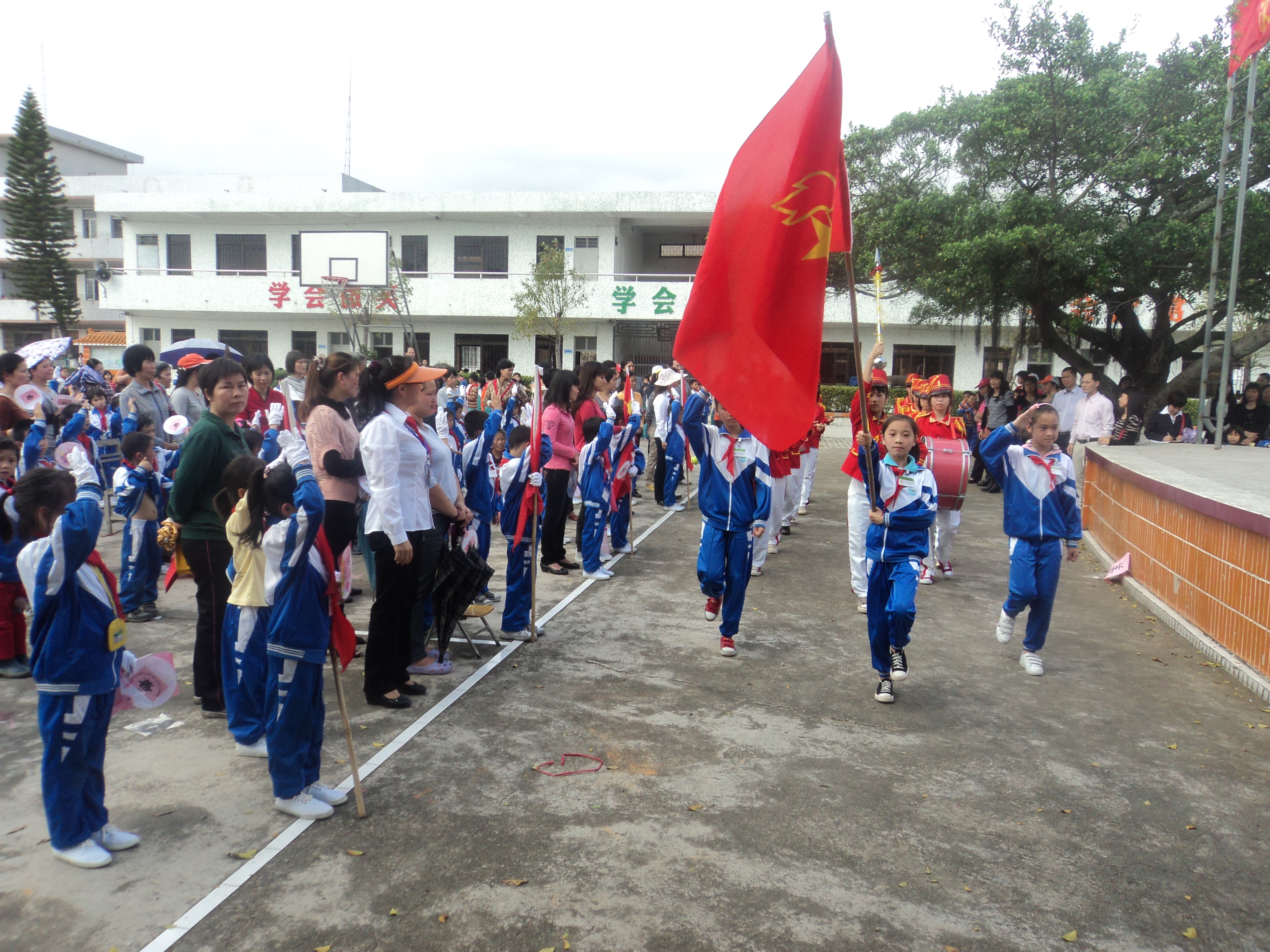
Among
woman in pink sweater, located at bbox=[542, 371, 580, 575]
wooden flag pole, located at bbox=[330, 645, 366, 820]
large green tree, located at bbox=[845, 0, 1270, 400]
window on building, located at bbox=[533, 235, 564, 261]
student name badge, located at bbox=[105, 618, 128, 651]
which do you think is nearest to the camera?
student name badge, located at bbox=[105, 618, 128, 651]

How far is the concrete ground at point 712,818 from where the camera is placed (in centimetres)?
294

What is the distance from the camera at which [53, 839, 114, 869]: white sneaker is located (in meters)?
3.15

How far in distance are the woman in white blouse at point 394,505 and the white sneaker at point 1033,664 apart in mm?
3938

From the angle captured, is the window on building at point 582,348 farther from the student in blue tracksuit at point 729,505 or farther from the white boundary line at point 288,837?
the student in blue tracksuit at point 729,505

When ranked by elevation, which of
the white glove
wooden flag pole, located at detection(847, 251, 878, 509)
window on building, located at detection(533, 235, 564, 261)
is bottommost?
the white glove

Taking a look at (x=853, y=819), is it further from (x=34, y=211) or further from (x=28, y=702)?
(x=34, y=211)

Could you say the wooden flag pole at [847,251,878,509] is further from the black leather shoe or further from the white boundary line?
the black leather shoe

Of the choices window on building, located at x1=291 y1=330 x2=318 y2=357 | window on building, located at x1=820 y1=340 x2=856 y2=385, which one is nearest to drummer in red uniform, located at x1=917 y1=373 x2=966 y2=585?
window on building, located at x1=820 y1=340 x2=856 y2=385

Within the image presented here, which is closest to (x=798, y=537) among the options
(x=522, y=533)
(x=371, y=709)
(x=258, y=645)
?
(x=522, y=533)

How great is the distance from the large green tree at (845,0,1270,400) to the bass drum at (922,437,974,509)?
7451 mm

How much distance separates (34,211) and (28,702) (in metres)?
40.8

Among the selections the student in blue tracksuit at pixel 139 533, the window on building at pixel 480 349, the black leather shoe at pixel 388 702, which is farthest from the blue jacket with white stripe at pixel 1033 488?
the window on building at pixel 480 349

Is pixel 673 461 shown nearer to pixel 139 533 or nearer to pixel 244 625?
pixel 139 533

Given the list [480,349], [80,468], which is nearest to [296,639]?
[80,468]
